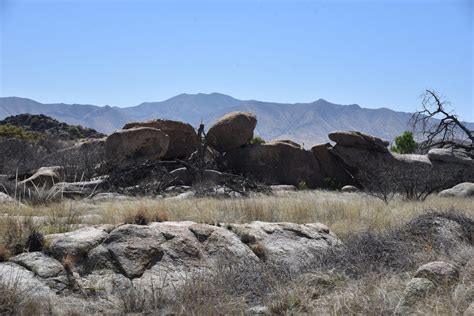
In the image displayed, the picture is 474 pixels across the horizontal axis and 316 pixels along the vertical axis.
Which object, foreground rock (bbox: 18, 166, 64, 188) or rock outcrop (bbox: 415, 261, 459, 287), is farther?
foreground rock (bbox: 18, 166, 64, 188)

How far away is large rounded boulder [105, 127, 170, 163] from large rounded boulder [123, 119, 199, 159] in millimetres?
2150

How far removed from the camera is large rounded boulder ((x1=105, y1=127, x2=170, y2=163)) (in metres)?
24.5

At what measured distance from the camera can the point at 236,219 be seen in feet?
40.4

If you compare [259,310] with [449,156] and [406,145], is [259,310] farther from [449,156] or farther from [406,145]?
[406,145]

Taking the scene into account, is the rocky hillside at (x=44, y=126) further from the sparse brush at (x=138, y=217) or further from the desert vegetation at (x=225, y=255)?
the sparse brush at (x=138, y=217)

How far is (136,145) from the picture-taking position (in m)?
24.6

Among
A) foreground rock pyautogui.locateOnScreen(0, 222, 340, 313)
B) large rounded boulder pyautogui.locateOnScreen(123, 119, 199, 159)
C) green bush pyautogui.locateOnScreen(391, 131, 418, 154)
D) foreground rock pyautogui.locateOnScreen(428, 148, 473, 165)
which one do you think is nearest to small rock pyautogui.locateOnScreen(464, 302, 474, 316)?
foreground rock pyautogui.locateOnScreen(0, 222, 340, 313)

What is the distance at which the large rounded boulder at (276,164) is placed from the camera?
2722 cm

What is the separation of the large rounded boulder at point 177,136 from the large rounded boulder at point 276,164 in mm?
1806

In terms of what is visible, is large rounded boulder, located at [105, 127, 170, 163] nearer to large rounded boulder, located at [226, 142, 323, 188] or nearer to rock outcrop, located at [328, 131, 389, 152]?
large rounded boulder, located at [226, 142, 323, 188]

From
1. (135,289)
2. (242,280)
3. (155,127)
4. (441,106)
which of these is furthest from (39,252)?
(441,106)

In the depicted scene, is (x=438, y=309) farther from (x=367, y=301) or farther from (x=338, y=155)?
(x=338, y=155)

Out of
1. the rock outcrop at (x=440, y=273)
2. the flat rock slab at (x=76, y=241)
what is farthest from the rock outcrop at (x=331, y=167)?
the rock outcrop at (x=440, y=273)

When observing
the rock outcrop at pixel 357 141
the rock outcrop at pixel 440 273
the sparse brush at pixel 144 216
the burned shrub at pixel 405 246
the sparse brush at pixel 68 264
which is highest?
the rock outcrop at pixel 357 141
